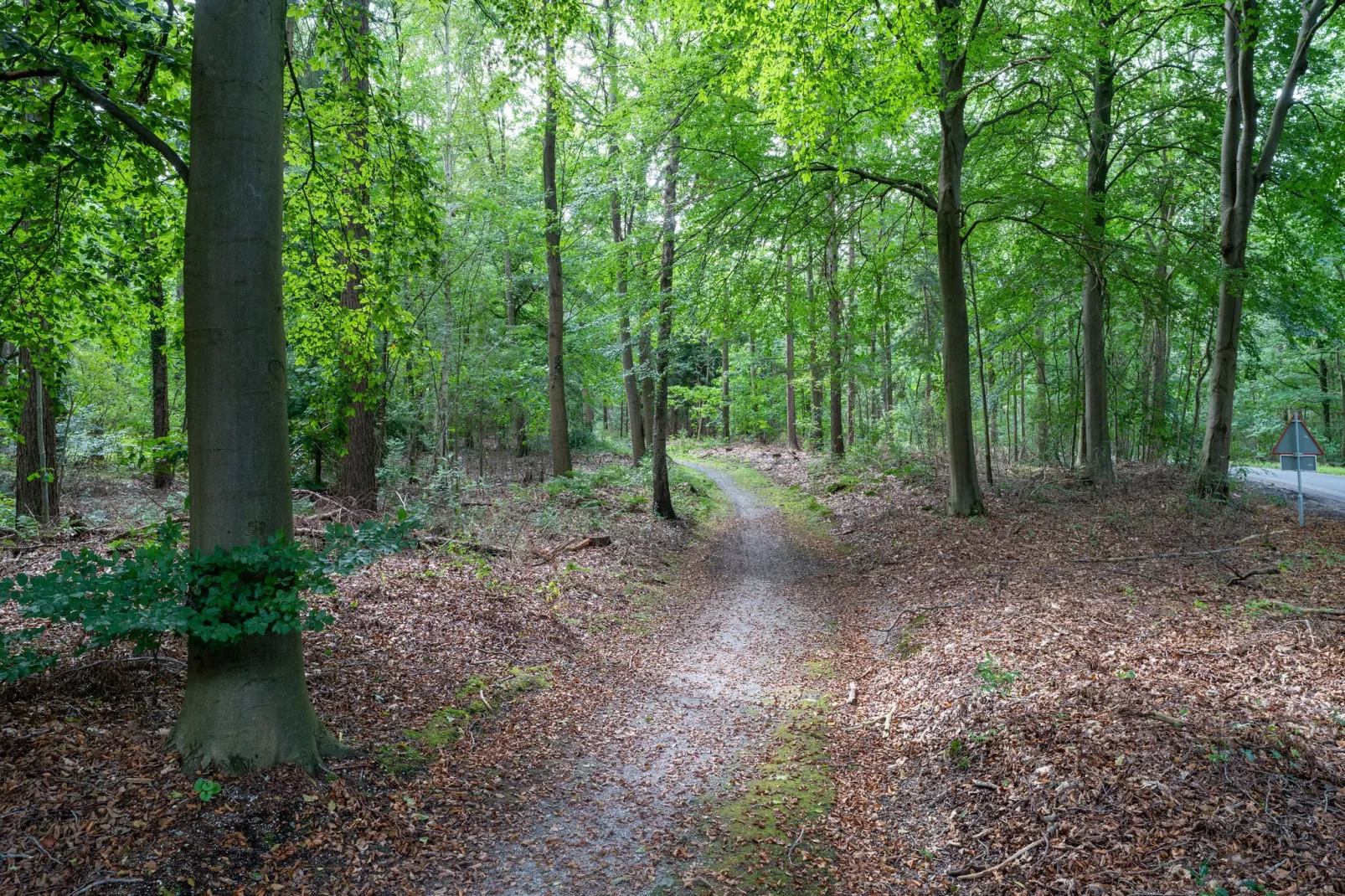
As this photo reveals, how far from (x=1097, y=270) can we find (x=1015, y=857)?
34.9 ft

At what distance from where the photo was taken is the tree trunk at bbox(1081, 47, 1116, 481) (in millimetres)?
11445

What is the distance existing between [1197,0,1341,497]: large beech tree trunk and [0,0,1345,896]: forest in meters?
0.08

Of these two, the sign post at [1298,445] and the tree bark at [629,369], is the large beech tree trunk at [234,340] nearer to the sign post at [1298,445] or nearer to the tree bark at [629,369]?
the tree bark at [629,369]

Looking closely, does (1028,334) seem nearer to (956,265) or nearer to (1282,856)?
(956,265)

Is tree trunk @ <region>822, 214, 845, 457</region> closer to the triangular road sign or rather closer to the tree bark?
the tree bark

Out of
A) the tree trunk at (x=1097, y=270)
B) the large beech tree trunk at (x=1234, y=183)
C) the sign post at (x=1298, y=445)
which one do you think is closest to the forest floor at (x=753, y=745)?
the sign post at (x=1298, y=445)

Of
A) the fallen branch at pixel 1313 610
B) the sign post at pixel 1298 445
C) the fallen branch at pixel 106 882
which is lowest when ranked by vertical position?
the fallen branch at pixel 106 882

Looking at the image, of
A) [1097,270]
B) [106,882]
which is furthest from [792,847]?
→ [1097,270]

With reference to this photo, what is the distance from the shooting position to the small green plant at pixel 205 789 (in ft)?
11.3

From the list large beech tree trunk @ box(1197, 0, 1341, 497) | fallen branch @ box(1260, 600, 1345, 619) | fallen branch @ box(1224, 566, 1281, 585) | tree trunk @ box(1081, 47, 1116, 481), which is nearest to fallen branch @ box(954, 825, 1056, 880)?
fallen branch @ box(1260, 600, 1345, 619)

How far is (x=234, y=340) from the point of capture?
11.9 feet

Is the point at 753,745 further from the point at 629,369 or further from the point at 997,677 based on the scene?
the point at 629,369

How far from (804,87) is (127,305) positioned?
6.51 meters

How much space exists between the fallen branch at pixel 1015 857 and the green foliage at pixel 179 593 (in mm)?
3625
